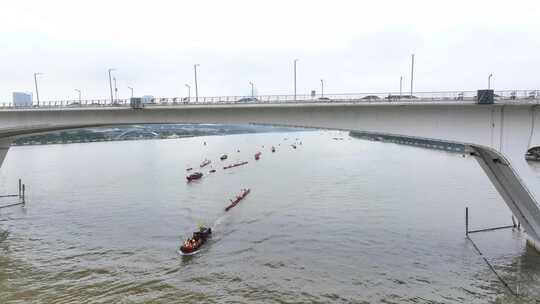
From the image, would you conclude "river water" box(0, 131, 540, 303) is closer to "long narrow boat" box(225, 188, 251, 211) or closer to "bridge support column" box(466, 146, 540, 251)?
"long narrow boat" box(225, 188, 251, 211)

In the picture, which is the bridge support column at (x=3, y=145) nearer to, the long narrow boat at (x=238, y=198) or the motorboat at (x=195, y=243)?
the long narrow boat at (x=238, y=198)

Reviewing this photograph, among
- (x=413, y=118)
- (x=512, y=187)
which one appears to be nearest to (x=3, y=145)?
(x=413, y=118)

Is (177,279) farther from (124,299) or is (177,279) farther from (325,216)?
(325,216)

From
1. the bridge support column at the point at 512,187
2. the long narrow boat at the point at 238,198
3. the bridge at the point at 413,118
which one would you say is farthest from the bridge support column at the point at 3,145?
the bridge support column at the point at 512,187

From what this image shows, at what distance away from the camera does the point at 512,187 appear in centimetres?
2031

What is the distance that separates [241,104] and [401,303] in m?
15.8

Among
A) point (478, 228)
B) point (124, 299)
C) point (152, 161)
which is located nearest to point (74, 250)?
point (124, 299)

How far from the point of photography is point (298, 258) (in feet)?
76.4

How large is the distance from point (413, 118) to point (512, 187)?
6.63 metres

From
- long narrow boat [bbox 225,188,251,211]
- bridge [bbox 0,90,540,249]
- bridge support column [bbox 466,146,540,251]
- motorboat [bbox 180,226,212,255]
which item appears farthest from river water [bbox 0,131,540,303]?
bridge [bbox 0,90,540,249]

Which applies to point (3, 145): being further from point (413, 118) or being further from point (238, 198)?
point (413, 118)

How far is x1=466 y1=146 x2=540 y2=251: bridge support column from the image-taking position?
19078 millimetres

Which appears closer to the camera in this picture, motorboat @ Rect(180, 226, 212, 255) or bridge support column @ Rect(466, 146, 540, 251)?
bridge support column @ Rect(466, 146, 540, 251)

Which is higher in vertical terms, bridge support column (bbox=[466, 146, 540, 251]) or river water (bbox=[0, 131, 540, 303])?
bridge support column (bbox=[466, 146, 540, 251])
